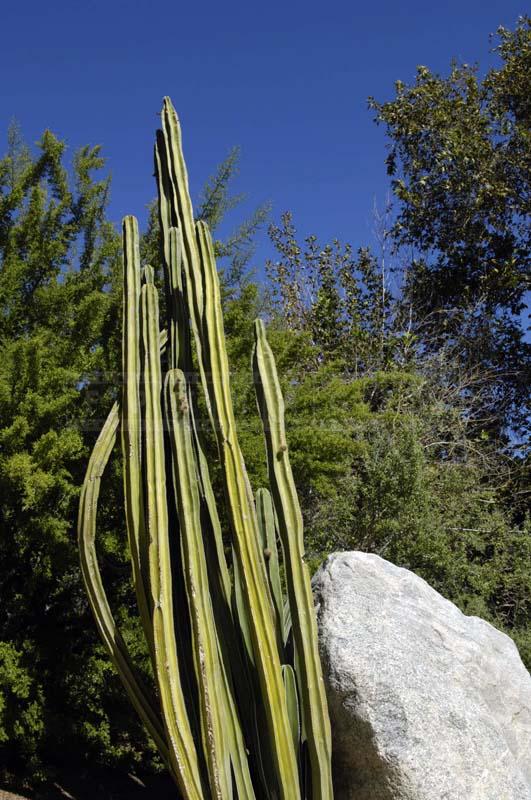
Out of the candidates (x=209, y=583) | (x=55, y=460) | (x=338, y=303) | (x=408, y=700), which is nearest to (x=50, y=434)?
(x=55, y=460)

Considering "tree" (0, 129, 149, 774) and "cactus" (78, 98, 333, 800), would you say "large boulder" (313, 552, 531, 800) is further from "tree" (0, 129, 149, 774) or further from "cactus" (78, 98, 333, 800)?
"tree" (0, 129, 149, 774)

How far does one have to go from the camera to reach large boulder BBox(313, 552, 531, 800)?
325 cm

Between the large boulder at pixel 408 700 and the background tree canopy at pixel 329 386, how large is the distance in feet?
5.52

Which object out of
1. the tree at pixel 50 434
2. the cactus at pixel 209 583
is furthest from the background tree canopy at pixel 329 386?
the cactus at pixel 209 583

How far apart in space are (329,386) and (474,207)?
456 centimetres

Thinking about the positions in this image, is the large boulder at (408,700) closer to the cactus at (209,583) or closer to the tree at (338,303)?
the cactus at (209,583)

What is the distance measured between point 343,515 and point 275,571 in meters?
3.40

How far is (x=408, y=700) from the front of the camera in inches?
131

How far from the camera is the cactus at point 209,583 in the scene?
3.14 meters

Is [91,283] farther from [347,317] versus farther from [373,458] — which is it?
[347,317]

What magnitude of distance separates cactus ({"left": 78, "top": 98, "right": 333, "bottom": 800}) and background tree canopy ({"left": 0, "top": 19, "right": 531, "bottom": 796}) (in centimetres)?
127

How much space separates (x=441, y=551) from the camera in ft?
22.7

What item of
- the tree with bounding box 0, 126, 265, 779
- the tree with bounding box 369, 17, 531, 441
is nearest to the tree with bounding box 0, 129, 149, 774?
the tree with bounding box 0, 126, 265, 779

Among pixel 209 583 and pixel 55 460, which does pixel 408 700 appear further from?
pixel 55 460
